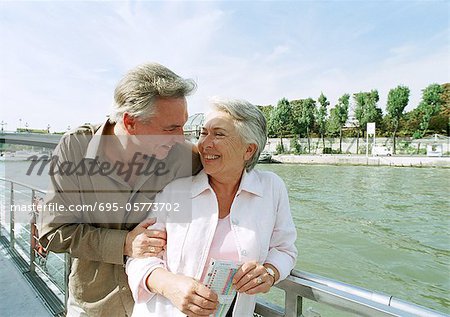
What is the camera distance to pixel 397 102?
116 ft


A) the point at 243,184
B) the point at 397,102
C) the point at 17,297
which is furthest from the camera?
the point at 397,102

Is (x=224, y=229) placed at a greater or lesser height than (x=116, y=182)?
lesser

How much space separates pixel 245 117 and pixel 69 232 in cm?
68

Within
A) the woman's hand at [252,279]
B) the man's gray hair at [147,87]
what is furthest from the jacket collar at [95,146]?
the woman's hand at [252,279]

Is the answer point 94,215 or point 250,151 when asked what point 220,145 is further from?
point 94,215

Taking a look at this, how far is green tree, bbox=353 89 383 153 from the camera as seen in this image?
38.0 metres

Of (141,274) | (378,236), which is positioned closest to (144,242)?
(141,274)

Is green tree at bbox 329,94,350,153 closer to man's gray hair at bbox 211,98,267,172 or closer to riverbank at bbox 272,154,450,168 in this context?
riverbank at bbox 272,154,450,168

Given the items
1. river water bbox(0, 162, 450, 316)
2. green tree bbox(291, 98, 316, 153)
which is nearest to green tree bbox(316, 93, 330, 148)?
green tree bbox(291, 98, 316, 153)

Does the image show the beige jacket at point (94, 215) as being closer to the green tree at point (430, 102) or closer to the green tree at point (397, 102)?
the green tree at point (397, 102)

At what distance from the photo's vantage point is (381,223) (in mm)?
10562

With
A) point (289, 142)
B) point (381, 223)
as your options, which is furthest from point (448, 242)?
point (289, 142)

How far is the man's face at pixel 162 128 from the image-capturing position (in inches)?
47.2

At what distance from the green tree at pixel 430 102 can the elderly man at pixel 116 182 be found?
39.6 m
